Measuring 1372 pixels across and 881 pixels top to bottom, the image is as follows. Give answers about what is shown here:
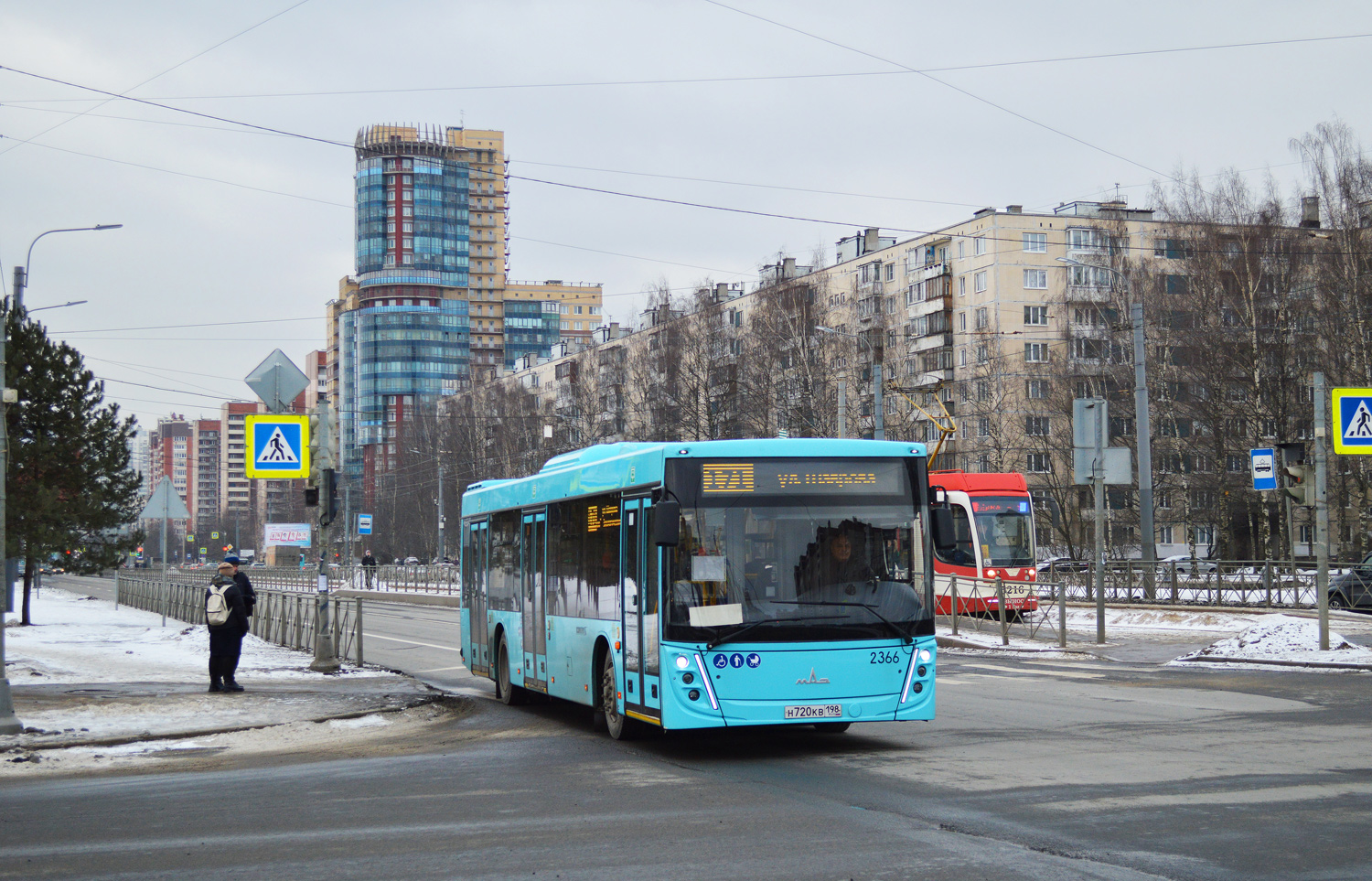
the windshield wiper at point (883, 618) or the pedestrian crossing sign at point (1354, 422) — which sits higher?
the pedestrian crossing sign at point (1354, 422)

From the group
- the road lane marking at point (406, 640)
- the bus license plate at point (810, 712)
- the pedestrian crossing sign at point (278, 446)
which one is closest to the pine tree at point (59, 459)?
the road lane marking at point (406, 640)

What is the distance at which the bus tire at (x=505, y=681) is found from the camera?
56.9ft

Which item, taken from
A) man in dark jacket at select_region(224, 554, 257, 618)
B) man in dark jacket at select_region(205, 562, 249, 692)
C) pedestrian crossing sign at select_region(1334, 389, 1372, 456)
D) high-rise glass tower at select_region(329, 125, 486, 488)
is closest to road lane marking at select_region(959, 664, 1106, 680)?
pedestrian crossing sign at select_region(1334, 389, 1372, 456)

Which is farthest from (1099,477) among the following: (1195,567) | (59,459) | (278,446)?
(59,459)

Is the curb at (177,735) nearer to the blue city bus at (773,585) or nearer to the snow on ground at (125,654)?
the blue city bus at (773,585)

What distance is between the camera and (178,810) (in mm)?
9695

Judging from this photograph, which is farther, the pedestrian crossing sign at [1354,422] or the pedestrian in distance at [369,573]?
the pedestrian in distance at [369,573]

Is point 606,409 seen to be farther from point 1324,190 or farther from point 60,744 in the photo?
point 60,744

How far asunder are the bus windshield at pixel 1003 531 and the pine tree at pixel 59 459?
20.7 metres

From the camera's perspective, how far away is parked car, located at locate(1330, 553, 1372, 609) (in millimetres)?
33375

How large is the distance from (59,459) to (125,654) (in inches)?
483

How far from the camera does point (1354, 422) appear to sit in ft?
69.2

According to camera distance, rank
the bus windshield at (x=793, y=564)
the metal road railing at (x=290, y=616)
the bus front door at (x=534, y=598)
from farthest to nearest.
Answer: the metal road railing at (x=290, y=616), the bus front door at (x=534, y=598), the bus windshield at (x=793, y=564)

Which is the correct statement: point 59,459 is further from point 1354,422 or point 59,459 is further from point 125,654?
point 1354,422
